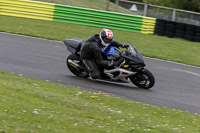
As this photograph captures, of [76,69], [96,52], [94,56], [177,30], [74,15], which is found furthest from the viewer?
[74,15]

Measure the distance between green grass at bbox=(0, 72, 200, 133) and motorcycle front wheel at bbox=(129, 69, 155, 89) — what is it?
1.53 m

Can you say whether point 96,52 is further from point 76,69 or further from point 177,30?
point 177,30

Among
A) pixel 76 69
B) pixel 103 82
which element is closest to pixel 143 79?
pixel 103 82

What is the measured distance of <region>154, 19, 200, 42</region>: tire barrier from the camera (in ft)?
64.1

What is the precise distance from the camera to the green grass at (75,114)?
565 centimetres

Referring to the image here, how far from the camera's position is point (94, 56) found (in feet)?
31.5

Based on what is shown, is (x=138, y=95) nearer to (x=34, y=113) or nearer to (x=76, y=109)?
(x=76, y=109)

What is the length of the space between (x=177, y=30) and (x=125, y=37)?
10.8 feet

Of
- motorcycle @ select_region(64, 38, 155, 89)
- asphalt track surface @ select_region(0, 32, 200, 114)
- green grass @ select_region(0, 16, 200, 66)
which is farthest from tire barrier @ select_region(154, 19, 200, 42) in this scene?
motorcycle @ select_region(64, 38, 155, 89)

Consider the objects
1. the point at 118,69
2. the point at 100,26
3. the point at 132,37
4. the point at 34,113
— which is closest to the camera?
the point at 34,113

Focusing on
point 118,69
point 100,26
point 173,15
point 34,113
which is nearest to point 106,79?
point 118,69

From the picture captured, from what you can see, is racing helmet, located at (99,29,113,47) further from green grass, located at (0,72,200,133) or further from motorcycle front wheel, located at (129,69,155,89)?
green grass, located at (0,72,200,133)

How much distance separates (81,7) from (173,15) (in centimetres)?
565

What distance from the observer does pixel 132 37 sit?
19016 mm
